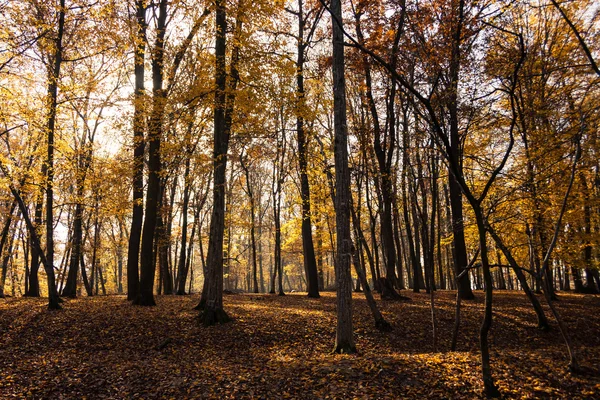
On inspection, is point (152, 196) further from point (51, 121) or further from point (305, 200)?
point (305, 200)

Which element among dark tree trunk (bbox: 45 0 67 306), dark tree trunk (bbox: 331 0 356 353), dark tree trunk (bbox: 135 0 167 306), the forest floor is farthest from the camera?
dark tree trunk (bbox: 135 0 167 306)

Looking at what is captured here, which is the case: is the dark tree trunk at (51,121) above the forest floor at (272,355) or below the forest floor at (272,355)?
above

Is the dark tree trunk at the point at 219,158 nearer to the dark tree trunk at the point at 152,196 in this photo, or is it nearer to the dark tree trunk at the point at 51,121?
the dark tree trunk at the point at 152,196

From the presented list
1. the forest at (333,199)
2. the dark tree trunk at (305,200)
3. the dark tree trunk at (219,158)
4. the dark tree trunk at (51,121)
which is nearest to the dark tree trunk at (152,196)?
the forest at (333,199)

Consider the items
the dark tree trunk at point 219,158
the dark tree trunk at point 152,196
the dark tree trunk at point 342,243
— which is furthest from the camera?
the dark tree trunk at point 152,196

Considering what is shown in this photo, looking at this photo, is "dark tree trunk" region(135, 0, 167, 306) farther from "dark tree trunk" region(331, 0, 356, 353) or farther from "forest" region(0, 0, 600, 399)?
"dark tree trunk" region(331, 0, 356, 353)

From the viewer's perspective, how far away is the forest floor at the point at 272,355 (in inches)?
216

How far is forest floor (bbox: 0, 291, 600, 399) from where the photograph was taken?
18.0ft

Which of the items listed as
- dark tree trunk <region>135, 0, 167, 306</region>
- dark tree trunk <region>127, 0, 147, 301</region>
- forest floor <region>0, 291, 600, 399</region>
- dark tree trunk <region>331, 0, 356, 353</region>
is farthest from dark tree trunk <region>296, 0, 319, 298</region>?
dark tree trunk <region>331, 0, 356, 353</region>

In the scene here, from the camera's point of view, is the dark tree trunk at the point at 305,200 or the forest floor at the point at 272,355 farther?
Result: the dark tree trunk at the point at 305,200

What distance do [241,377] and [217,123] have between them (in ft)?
23.3

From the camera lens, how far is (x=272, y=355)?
7727 mm

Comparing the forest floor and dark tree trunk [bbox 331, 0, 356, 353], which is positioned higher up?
dark tree trunk [bbox 331, 0, 356, 353]

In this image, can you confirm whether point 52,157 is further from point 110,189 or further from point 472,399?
point 472,399
